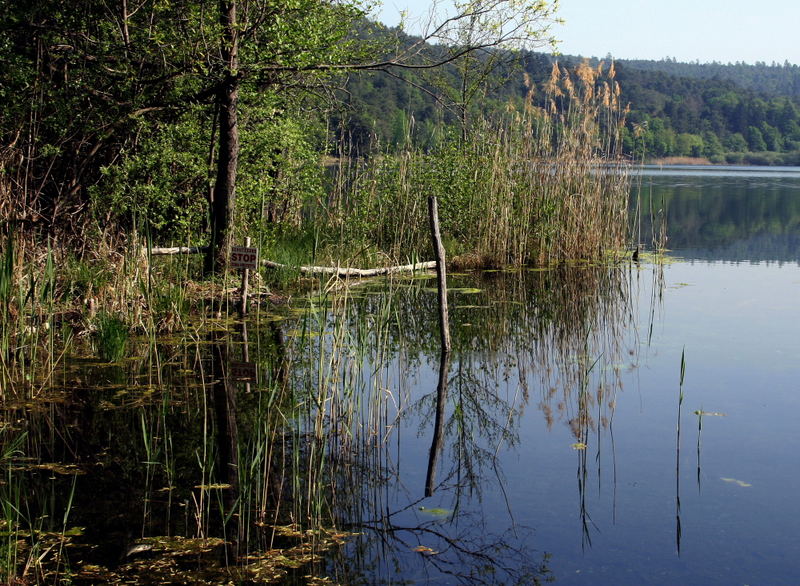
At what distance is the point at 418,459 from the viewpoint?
18.8 ft

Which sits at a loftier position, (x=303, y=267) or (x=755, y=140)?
(x=755, y=140)

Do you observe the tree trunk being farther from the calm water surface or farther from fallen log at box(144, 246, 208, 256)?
the calm water surface

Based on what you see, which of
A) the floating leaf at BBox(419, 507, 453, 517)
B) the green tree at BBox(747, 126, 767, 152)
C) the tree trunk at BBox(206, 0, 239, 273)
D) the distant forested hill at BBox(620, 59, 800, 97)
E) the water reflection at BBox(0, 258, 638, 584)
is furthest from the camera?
the distant forested hill at BBox(620, 59, 800, 97)

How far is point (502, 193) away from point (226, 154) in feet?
16.8

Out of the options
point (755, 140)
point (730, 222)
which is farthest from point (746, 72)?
point (730, 222)

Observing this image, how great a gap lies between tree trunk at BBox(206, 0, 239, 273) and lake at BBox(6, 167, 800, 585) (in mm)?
1135

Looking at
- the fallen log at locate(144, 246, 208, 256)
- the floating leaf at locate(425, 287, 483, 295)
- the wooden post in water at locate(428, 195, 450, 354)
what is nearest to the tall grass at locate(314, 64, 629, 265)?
the floating leaf at locate(425, 287, 483, 295)

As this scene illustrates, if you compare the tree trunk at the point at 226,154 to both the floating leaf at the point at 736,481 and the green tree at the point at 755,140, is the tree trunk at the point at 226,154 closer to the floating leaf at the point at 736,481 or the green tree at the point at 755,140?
the floating leaf at the point at 736,481

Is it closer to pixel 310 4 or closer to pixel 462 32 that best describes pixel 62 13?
pixel 310 4

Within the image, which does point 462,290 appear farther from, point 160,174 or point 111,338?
point 111,338

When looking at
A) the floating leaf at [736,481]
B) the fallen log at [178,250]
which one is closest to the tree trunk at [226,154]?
the fallen log at [178,250]

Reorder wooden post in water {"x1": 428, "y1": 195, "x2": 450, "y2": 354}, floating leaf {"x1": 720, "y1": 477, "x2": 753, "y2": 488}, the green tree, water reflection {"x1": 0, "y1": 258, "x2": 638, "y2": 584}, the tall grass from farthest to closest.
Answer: the green tree
the tall grass
wooden post in water {"x1": 428, "y1": 195, "x2": 450, "y2": 354}
floating leaf {"x1": 720, "y1": 477, "x2": 753, "y2": 488}
water reflection {"x1": 0, "y1": 258, "x2": 638, "y2": 584}

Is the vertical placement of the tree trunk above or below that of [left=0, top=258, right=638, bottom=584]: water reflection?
above

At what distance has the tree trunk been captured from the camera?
976 centimetres
